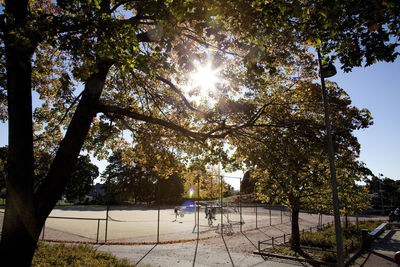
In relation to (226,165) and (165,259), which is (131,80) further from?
(165,259)

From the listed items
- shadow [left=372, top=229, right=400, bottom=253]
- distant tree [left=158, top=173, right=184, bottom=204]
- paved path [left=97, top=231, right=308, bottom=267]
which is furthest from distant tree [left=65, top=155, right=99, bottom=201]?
shadow [left=372, top=229, right=400, bottom=253]

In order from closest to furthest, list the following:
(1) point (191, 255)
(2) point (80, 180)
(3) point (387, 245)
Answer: (1) point (191, 255), (3) point (387, 245), (2) point (80, 180)

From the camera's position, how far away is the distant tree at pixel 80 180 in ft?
236

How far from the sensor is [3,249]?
187 inches

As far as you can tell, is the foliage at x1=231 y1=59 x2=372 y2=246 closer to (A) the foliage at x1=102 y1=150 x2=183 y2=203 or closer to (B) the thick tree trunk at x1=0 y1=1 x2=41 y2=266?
(B) the thick tree trunk at x1=0 y1=1 x2=41 y2=266

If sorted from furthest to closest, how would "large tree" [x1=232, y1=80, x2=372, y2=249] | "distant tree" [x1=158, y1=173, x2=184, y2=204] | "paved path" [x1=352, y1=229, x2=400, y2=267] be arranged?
"distant tree" [x1=158, y1=173, x2=184, y2=204] → "paved path" [x1=352, y1=229, x2=400, y2=267] → "large tree" [x1=232, y1=80, x2=372, y2=249]

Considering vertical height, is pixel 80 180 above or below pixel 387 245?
above

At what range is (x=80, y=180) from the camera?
74562mm

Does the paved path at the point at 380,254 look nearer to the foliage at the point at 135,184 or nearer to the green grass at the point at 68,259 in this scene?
the green grass at the point at 68,259

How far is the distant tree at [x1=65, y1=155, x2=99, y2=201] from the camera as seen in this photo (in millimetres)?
72000

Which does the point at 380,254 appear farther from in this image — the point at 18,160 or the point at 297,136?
the point at 18,160

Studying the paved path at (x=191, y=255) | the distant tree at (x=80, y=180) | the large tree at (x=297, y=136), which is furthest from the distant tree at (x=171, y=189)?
the large tree at (x=297, y=136)

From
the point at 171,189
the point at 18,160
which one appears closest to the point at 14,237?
the point at 18,160

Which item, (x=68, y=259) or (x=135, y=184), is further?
(x=135, y=184)
